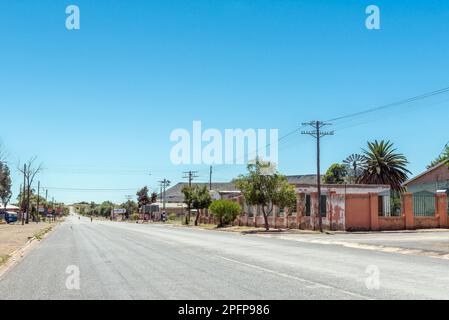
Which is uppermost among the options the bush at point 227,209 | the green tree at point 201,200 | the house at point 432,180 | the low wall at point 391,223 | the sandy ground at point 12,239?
the house at point 432,180

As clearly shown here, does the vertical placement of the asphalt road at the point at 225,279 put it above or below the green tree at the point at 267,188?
below

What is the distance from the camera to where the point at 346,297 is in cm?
924

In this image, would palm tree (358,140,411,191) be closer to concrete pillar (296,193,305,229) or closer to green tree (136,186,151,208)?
concrete pillar (296,193,305,229)

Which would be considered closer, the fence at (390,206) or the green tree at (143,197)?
the fence at (390,206)

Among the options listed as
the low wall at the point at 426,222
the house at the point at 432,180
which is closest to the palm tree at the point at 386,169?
the house at the point at 432,180

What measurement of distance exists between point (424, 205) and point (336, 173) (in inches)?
2811

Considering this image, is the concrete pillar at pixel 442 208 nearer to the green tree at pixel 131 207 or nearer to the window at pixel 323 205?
the window at pixel 323 205

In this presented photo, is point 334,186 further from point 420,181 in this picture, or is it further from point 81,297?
point 81,297

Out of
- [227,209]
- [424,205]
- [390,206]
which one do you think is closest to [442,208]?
[424,205]

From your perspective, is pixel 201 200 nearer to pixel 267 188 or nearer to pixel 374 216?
pixel 267 188

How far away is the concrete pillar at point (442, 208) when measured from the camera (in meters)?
44.8

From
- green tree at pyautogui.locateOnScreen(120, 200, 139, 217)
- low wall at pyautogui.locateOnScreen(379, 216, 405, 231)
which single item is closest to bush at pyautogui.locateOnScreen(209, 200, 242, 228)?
low wall at pyautogui.locateOnScreen(379, 216, 405, 231)

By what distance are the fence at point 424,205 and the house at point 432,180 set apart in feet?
64.0
